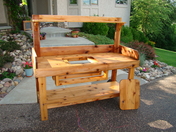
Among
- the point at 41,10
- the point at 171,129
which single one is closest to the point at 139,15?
the point at 41,10

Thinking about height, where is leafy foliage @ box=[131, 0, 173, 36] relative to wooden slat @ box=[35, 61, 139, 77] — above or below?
above

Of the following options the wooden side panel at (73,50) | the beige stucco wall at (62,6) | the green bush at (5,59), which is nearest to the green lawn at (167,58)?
the wooden side panel at (73,50)

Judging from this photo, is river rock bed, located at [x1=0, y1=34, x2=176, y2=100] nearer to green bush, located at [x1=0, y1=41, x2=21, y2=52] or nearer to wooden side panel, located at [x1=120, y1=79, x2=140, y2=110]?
green bush, located at [x1=0, y1=41, x2=21, y2=52]

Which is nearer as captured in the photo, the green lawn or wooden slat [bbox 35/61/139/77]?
wooden slat [bbox 35/61/139/77]

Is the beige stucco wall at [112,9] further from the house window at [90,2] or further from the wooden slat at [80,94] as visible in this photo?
the wooden slat at [80,94]

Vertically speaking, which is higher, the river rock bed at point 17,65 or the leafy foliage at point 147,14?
the leafy foliage at point 147,14

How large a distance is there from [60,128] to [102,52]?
181cm

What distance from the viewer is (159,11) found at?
45.1 ft

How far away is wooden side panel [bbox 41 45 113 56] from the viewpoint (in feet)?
10.6

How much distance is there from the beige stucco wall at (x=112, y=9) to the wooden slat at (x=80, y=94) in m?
9.48

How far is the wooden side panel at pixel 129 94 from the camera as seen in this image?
9.72ft

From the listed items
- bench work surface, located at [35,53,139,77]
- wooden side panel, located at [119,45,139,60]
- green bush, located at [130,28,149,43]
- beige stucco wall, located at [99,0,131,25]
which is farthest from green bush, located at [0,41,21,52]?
green bush, located at [130,28,149,43]

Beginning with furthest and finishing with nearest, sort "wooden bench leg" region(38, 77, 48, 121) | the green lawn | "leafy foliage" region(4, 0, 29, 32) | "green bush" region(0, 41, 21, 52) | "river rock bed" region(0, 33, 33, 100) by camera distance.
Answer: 1. "leafy foliage" region(4, 0, 29, 32)
2. the green lawn
3. "green bush" region(0, 41, 21, 52)
4. "river rock bed" region(0, 33, 33, 100)
5. "wooden bench leg" region(38, 77, 48, 121)

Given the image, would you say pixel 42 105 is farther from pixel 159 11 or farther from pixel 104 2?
pixel 159 11
